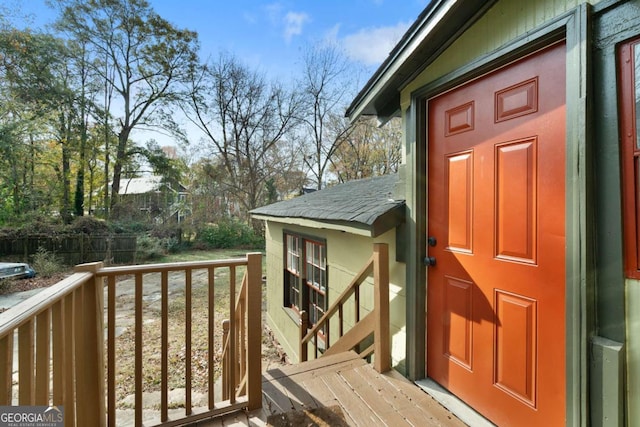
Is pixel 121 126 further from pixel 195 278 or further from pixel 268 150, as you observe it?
pixel 195 278

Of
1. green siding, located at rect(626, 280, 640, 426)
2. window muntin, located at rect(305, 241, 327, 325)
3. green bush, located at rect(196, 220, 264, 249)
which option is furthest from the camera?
green bush, located at rect(196, 220, 264, 249)

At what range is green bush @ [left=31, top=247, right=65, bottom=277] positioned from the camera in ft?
31.3

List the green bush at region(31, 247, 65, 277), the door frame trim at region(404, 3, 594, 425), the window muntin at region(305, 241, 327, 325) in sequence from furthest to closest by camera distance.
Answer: the green bush at region(31, 247, 65, 277) < the window muntin at region(305, 241, 327, 325) < the door frame trim at region(404, 3, 594, 425)

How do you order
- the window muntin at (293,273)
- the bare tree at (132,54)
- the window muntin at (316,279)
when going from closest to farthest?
the window muntin at (316,279) < the window muntin at (293,273) < the bare tree at (132,54)

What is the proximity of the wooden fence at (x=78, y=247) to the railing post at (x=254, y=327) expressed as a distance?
12.7 meters

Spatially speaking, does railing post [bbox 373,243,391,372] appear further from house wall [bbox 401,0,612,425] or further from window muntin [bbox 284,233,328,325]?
window muntin [bbox 284,233,328,325]

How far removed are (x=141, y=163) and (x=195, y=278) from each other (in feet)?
27.7

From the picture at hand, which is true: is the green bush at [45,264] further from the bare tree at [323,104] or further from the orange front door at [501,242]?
the bare tree at [323,104]

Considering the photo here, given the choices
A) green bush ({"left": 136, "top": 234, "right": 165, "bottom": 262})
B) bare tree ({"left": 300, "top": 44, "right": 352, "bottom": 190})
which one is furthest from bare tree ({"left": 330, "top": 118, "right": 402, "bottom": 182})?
green bush ({"left": 136, "top": 234, "right": 165, "bottom": 262})

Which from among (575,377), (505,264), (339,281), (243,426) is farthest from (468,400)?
(339,281)

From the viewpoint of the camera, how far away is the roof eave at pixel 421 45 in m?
1.88

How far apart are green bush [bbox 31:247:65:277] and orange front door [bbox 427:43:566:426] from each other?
1233 cm

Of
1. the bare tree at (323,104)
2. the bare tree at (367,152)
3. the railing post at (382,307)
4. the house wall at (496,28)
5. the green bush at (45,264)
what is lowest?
the green bush at (45,264)

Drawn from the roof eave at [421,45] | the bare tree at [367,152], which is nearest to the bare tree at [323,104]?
the bare tree at [367,152]
